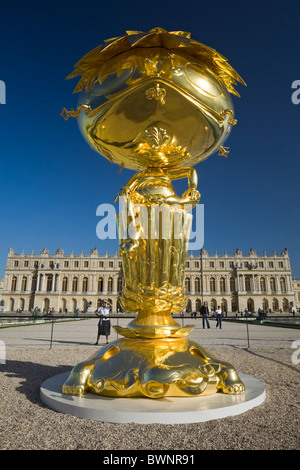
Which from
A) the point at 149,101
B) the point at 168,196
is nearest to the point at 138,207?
the point at 168,196

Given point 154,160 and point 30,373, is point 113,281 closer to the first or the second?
point 30,373

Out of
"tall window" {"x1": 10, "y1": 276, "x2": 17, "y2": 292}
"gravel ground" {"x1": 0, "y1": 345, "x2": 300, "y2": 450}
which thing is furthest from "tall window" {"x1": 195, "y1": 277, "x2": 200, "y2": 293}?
"gravel ground" {"x1": 0, "y1": 345, "x2": 300, "y2": 450}

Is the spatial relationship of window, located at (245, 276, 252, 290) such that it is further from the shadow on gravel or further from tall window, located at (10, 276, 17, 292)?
the shadow on gravel

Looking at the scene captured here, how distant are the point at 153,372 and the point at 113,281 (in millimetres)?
62886

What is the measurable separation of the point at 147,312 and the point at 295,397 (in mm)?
2109

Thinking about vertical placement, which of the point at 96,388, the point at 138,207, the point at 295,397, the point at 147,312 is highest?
the point at 138,207

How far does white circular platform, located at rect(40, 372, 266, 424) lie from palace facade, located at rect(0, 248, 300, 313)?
201 feet

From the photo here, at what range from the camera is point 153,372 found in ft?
9.24

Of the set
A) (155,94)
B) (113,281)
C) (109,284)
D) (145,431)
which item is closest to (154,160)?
(155,94)

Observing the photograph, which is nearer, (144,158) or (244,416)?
(244,416)
